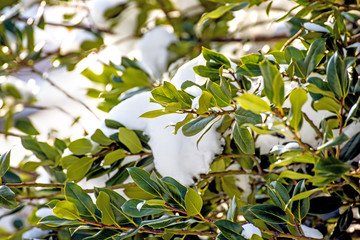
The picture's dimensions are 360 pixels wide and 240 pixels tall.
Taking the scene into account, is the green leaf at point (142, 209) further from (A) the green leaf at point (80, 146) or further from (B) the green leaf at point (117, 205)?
(A) the green leaf at point (80, 146)

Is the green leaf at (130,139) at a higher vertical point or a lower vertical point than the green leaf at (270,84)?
lower

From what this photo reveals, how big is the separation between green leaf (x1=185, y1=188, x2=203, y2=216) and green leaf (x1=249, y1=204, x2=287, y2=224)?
7cm

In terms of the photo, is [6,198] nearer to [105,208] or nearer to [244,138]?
[105,208]

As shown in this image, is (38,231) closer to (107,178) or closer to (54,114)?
(107,178)

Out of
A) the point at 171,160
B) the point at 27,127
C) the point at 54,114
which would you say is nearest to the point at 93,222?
the point at 171,160

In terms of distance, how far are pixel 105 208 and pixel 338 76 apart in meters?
0.35

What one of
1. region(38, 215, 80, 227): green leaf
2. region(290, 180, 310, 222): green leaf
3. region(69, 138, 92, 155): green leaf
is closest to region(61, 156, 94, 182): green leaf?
region(69, 138, 92, 155): green leaf

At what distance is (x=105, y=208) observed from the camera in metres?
0.55

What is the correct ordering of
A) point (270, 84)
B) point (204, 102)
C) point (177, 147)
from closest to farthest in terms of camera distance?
point (270, 84), point (204, 102), point (177, 147)

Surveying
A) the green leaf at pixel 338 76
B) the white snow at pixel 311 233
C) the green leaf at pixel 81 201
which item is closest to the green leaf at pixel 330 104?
the green leaf at pixel 338 76

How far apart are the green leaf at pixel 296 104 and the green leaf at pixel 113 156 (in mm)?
346

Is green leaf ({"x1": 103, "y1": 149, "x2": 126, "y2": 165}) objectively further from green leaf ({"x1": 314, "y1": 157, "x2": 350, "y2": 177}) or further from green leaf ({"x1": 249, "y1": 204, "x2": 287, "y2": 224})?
green leaf ({"x1": 314, "y1": 157, "x2": 350, "y2": 177})

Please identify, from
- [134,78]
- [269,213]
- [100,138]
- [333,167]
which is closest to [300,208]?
[269,213]

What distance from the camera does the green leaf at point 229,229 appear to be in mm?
496
